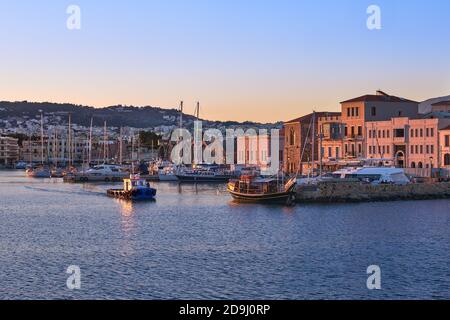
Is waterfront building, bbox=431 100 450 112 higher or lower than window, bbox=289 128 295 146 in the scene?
higher

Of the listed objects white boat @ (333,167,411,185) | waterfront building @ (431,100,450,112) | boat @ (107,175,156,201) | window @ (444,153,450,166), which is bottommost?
boat @ (107,175,156,201)

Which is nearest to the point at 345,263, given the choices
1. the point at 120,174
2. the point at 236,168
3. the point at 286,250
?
the point at 286,250

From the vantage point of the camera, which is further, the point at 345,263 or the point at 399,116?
the point at 399,116

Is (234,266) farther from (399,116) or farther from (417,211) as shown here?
(399,116)

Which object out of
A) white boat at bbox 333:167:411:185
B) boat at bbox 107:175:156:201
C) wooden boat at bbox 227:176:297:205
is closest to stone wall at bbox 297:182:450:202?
wooden boat at bbox 227:176:297:205

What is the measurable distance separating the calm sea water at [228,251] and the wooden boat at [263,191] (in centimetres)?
139

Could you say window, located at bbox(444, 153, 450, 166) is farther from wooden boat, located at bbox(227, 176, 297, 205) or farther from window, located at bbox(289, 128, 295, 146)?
window, located at bbox(289, 128, 295, 146)

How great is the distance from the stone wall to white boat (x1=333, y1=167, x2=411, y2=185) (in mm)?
2290

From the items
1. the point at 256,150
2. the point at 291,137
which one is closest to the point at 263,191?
the point at 291,137

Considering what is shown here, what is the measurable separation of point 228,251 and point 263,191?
2544 cm

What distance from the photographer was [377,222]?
45438 mm

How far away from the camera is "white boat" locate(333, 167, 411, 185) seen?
222 ft

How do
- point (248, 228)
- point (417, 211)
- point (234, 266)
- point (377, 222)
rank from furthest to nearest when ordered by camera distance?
1. point (417, 211)
2. point (377, 222)
3. point (248, 228)
4. point (234, 266)
